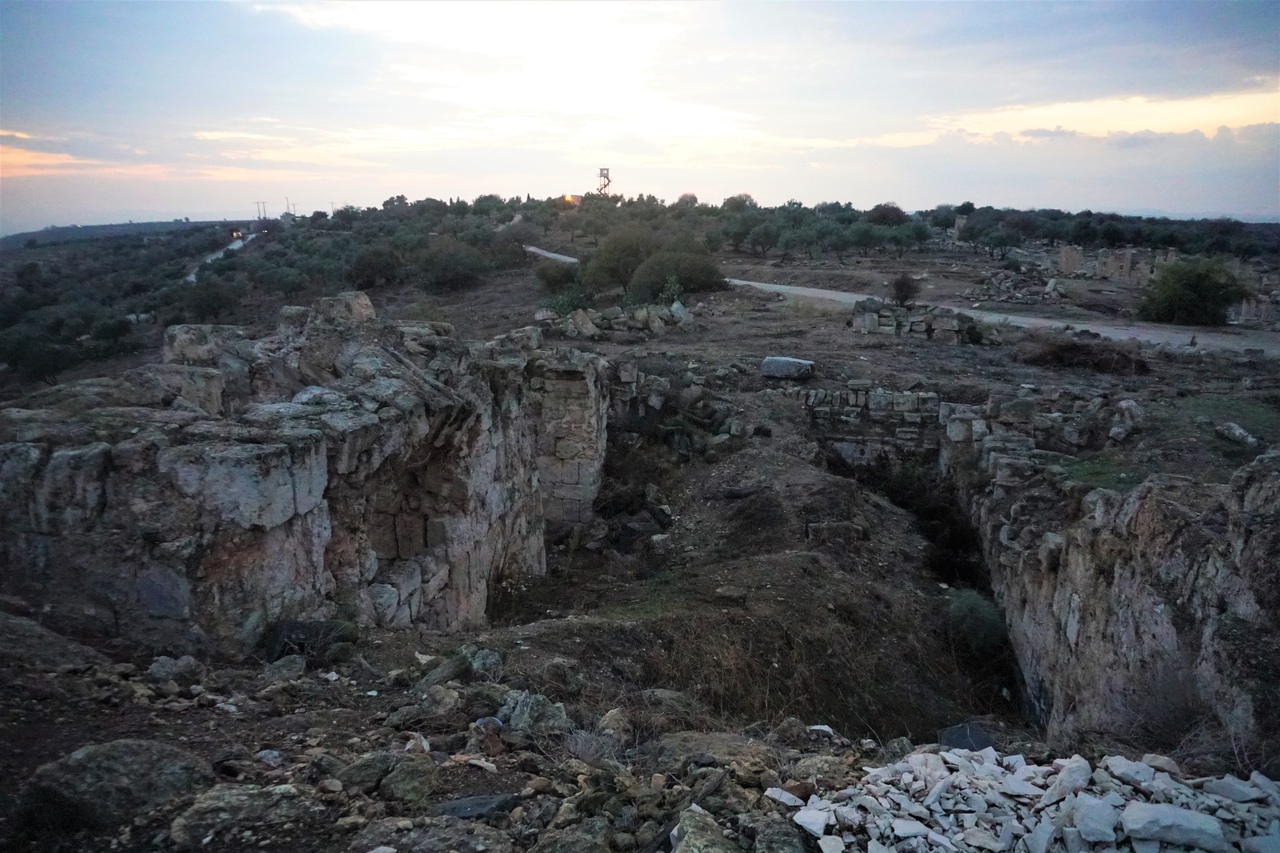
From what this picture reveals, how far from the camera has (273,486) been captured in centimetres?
470

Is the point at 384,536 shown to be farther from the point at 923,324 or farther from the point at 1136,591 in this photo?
the point at 923,324

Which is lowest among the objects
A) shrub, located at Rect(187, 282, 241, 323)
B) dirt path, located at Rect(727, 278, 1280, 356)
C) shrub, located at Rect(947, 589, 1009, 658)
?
shrub, located at Rect(947, 589, 1009, 658)

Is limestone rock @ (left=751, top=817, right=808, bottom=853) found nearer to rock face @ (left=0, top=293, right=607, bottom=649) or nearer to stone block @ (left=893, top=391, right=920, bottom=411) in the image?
rock face @ (left=0, top=293, right=607, bottom=649)

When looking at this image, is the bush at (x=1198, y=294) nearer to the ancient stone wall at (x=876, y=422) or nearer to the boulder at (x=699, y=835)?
the ancient stone wall at (x=876, y=422)

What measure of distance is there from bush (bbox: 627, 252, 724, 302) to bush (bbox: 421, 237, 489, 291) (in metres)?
6.97

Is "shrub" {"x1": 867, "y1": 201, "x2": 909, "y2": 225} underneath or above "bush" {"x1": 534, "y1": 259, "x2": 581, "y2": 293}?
above

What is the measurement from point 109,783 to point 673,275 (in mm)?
22990

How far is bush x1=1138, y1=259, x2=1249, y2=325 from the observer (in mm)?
20422

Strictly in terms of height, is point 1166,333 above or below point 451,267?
below

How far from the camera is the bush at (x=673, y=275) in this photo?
2470 cm

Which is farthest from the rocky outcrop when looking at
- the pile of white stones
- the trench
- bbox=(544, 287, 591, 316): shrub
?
bbox=(544, 287, 591, 316): shrub

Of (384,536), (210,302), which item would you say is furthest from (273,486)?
(210,302)

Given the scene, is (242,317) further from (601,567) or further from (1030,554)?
(1030,554)

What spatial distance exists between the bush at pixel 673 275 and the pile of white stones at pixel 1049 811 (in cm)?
2180
